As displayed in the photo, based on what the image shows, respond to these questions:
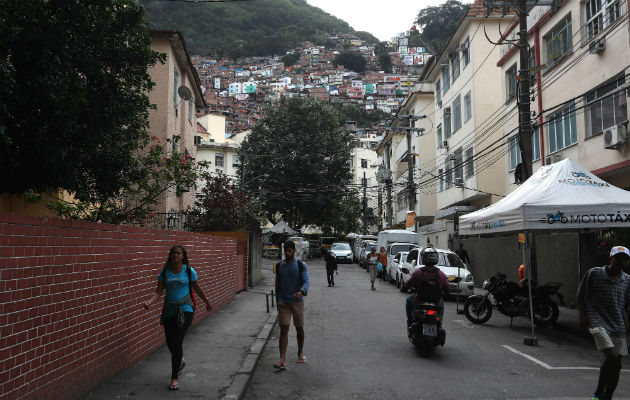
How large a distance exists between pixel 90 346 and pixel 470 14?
28.5 m

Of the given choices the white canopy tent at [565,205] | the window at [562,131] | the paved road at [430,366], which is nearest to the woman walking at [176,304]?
Answer: the paved road at [430,366]

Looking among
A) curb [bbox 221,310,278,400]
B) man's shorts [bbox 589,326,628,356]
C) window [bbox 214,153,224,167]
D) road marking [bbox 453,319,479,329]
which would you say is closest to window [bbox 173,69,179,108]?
curb [bbox 221,310,278,400]

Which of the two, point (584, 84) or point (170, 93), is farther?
point (170, 93)

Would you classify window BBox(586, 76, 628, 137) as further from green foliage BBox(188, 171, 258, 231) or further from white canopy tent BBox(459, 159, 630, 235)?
green foliage BBox(188, 171, 258, 231)

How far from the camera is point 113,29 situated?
8.83 metres

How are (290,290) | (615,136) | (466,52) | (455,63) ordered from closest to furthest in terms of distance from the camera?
(290,290) → (615,136) → (466,52) → (455,63)

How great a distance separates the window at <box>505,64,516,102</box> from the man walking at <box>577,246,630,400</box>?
19.1 meters

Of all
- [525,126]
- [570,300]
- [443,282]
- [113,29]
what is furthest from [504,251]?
[113,29]

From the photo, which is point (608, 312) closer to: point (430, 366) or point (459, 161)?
point (430, 366)

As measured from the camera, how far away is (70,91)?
24.4 ft

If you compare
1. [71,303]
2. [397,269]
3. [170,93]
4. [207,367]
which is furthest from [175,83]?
[71,303]

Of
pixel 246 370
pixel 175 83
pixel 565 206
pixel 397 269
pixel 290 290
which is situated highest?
pixel 175 83

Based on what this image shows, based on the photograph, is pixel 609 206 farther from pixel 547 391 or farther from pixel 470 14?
pixel 470 14

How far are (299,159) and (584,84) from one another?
30.9m
